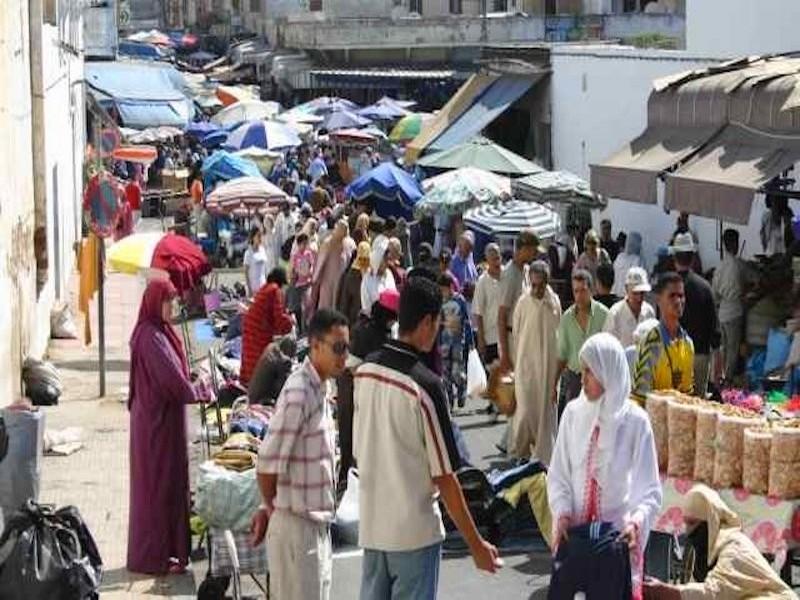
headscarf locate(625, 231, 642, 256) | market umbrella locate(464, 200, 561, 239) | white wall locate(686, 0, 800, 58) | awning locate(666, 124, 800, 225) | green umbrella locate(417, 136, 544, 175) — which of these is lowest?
headscarf locate(625, 231, 642, 256)

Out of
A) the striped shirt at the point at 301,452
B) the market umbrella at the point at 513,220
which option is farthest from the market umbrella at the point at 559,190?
the striped shirt at the point at 301,452

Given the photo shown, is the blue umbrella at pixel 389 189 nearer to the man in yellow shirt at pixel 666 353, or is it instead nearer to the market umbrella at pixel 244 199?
the market umbrella at pixel 244 199

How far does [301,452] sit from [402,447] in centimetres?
64

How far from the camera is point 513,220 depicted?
61.7 ft

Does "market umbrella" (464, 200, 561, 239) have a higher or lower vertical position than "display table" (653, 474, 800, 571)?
higher

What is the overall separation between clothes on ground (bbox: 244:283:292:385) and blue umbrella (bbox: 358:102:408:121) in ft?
86.8

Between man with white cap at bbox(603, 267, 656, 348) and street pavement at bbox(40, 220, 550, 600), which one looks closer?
street pavement at bbox(40, 220, 550, 600)

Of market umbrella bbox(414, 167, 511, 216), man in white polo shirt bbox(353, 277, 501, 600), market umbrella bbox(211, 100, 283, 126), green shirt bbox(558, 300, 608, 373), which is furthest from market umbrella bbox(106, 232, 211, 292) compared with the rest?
market umbrella bbox(211, 100, 283, 126)

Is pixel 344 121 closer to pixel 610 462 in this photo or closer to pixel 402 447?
pixel 610 462

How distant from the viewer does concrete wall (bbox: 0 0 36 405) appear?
13992 millimetres

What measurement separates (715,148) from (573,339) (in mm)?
2935

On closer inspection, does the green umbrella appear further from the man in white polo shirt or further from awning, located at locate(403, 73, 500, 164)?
the man in white polo shirt

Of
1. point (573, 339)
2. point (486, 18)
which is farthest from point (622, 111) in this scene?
point (486, 18)

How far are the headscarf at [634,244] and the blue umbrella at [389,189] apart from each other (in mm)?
3948
